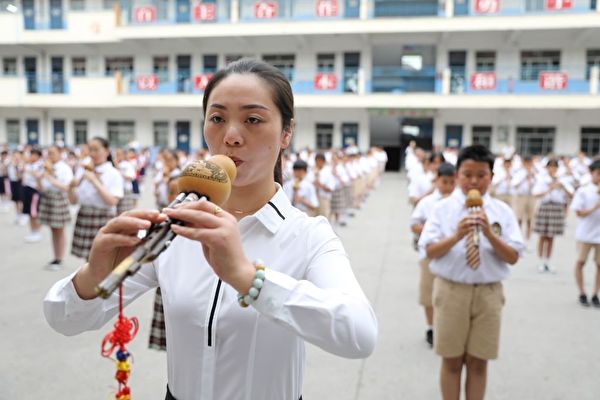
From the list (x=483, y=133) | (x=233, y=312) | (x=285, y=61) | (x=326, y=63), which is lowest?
(x=233, y=312)

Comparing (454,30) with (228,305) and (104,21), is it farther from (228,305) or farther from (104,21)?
(228,305)

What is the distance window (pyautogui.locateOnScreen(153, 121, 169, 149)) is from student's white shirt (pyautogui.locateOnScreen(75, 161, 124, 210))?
18.6 m

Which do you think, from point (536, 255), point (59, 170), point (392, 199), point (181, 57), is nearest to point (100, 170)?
point (59, 170)

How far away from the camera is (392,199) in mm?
14594

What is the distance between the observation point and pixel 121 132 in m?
24.1

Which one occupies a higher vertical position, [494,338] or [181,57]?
[181,57]

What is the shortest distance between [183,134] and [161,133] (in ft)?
3.97

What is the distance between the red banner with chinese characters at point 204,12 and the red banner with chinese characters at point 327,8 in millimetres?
4541

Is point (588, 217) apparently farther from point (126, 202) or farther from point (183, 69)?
point (183, 69)

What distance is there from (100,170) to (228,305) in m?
4.71

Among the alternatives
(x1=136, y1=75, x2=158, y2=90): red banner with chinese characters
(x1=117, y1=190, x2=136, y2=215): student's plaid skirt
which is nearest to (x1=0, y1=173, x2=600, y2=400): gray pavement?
(x1=117, y1=190, x2=136, y2=215): student's plaid skirt

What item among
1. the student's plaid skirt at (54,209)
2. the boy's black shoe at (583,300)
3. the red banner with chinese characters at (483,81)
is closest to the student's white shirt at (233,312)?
the boy's black shoe at (583,300)

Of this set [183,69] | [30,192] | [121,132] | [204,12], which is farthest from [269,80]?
[121,132]

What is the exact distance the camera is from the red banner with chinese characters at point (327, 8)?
2019cm
